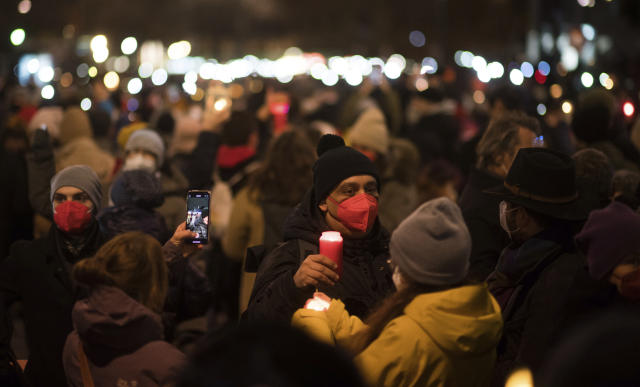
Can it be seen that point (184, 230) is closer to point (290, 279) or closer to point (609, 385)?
point (290, 279)

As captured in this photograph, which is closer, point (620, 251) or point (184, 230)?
point (620, 251)

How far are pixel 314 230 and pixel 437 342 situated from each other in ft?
4.23

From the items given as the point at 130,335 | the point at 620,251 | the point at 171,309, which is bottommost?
the point at 171,309

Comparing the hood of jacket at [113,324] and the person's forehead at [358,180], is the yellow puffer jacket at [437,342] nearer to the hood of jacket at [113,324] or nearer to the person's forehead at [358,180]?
the hood of jacket at [113,324]

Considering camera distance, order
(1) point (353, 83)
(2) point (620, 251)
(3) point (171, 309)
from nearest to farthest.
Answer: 1. (2) point (620, 251)
2. (3) point (171, 309)
3. (1) point (353, 83)

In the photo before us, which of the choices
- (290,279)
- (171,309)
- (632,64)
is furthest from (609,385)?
(632,64)

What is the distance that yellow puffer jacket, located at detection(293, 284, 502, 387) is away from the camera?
134 inches

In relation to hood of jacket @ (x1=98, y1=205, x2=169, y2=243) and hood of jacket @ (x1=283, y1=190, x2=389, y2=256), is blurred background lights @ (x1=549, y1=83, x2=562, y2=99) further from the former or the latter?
hood of jacket @ (x1=283, y1=190, x2=389, y2=256)

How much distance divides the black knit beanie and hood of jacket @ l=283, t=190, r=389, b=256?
71 millimetres

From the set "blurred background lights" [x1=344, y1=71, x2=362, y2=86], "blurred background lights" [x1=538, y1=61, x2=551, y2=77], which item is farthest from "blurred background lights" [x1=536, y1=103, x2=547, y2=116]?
"blurred background lights" [x1=344, y1=71, x2=362, y2=86]

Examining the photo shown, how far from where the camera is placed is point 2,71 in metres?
32.6

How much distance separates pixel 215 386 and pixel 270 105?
40.0ft

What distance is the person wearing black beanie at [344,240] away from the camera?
434 cm

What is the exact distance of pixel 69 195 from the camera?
5266 millimetres
